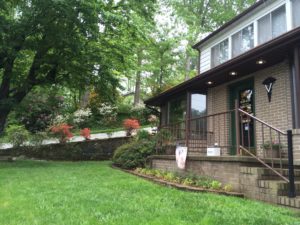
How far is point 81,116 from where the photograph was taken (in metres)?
24.0

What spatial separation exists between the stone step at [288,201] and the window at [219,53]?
7.99m

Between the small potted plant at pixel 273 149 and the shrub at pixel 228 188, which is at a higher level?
the small potted plant at pixel 273 149

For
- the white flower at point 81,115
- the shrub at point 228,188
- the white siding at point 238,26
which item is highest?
the white siding at point 238,26

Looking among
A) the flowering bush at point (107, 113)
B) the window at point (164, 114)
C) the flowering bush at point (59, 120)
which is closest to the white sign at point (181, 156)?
the window at point (164, 114)

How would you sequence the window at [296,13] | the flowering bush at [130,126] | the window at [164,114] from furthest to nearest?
the flowering bush at [130,126] < the window at [164,114] < the window at [296,13]

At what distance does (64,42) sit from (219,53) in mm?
6087

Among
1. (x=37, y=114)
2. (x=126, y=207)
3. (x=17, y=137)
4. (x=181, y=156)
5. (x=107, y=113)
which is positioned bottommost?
(x=126, y=207)

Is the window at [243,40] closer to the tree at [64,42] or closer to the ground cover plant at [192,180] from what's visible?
the tree at [64,42]

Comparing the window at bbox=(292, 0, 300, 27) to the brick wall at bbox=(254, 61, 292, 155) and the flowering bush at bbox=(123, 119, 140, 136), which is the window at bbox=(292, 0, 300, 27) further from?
the flowering bush at bbox=(123, 119, 140, 136)

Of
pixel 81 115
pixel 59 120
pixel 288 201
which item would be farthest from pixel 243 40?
pixel 81 115

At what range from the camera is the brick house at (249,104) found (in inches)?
272

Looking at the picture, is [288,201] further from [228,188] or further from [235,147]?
[235,147]

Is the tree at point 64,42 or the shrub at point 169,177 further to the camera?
the tree at point 64,42

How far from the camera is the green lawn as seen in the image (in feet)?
15.6
